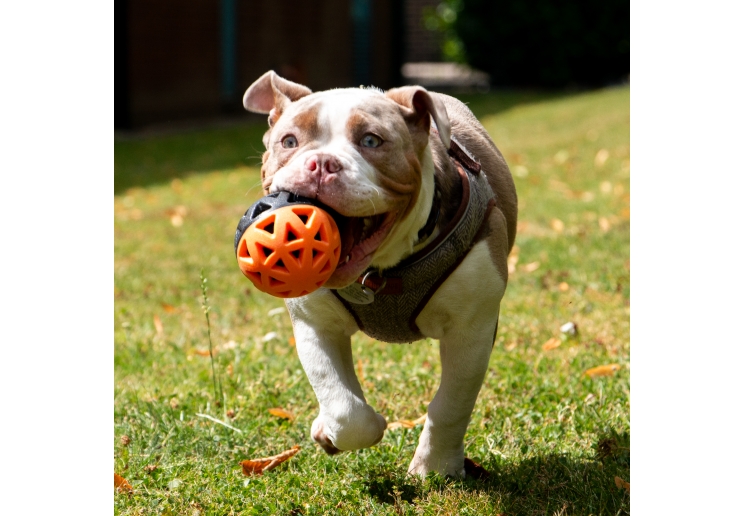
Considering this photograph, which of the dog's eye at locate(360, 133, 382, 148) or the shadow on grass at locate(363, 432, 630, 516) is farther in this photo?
the shadow on grass at locate(363, 432, 630, 516)

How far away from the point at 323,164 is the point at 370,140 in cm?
27

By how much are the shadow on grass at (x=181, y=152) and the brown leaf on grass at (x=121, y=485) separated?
7.09 m

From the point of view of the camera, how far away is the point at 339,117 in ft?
11.0

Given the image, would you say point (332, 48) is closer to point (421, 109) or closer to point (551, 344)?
point (551, 344)

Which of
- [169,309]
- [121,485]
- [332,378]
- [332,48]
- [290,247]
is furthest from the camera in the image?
[332,48]

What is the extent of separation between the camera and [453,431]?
12.4 ft

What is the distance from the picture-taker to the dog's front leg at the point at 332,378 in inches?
142

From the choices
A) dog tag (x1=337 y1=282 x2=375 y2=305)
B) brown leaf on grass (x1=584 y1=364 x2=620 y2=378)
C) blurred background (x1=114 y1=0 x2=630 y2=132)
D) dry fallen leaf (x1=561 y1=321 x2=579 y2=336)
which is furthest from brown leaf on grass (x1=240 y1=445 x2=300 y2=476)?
blurred background (x1=114 y1=0 x2=630 y2=132)

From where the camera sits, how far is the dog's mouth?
3.29m

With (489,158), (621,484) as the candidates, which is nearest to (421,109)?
(489,158)

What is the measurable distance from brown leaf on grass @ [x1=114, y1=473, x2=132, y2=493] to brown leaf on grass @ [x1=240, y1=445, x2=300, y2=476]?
45cm

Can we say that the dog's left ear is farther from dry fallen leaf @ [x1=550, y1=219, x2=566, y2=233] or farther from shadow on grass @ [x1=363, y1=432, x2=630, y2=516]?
dry fallen leaf @ [x1=550, y1=219, x2=566, y2=233]

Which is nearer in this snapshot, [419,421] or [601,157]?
[419,421]

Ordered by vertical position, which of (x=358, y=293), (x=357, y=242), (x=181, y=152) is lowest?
(x=181, y=152)
